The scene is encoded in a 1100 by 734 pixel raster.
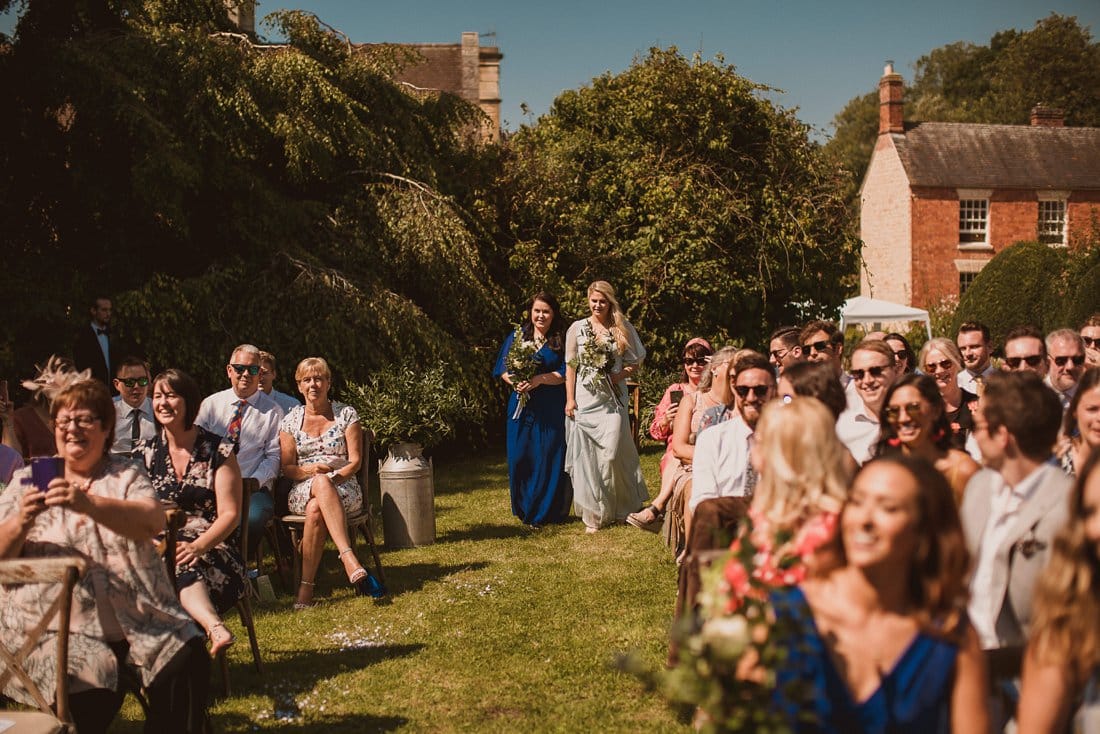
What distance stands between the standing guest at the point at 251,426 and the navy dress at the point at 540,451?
2.93 meters

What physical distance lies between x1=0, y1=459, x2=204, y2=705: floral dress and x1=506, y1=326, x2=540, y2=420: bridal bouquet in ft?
18.6

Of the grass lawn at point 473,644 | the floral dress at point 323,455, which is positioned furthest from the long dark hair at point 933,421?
the floral dress at point 323,455

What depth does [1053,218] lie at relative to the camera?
3697 centimetres

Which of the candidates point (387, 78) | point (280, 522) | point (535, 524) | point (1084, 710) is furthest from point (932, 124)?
point (1084, 710)

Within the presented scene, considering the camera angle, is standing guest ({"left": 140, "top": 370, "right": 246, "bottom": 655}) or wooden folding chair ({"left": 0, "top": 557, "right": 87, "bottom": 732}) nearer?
wooden folding chair ({"left": 0, "top": 557, "right": 87, "bottom": 732})

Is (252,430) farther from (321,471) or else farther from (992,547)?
(992,547)

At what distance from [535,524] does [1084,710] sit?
7.45 m

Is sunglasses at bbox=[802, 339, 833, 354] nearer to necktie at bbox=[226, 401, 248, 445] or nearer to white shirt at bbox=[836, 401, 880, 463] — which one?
white shirt at bbox=[836, 401, 880, 463]

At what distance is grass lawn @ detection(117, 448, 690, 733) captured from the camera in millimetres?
4941

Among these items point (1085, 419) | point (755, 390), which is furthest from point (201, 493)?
point (1085, 419)

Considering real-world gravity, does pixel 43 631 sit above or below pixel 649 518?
above

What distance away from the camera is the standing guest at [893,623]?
7.97 feet

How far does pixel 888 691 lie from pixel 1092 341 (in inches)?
208

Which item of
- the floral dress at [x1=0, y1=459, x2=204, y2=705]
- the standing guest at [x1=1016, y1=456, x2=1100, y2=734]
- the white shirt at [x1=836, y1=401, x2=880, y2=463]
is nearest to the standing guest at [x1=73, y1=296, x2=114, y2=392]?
the floral dress at [x1=0, y1=459, x2=204, y2=705]
